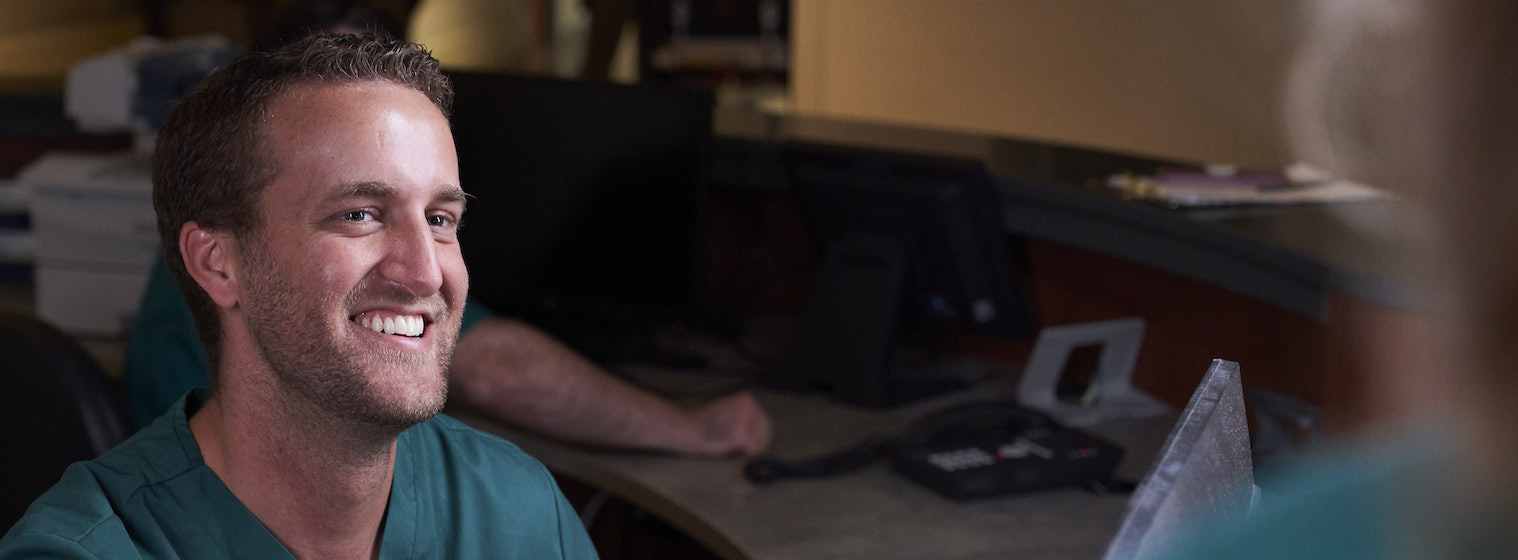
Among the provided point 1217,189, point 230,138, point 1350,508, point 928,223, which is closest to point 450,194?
point 230,138

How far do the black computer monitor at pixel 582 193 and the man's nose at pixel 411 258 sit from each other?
1104mm

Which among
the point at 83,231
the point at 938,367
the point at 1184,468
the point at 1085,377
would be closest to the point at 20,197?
the point at 83,231

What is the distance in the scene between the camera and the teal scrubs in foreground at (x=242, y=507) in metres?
0.95

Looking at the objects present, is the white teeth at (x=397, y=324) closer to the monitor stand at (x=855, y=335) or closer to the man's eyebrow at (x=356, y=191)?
the man's eyebrow at (x=356, y=191)

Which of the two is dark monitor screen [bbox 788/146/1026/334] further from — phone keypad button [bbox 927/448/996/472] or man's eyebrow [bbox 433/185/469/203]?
man's eyebrow [bbox 433/185/469/203]

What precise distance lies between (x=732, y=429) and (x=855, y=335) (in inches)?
14.3

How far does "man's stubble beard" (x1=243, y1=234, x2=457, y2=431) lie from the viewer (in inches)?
41.1

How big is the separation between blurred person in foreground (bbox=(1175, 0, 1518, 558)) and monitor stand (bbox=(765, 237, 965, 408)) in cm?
185

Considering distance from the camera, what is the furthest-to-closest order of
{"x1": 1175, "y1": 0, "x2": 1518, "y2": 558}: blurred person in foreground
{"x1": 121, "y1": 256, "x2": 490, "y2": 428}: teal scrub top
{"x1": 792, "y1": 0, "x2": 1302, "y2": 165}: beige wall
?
{"x1": 792, "y1": 0, "x2": 1302, "y2": 165}: beige wall
{"x1": 121, "y1": 256, "x2": 490, "y2": 428}: teal scrub top
{"x1": 1175, "y1": 0, "x2": 1518, "y2": 558}: blurred person in foreground

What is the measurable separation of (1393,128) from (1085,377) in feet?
6.50

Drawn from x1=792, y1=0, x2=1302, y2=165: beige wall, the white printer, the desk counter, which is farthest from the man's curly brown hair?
x1=792, y1=0, x2=1302, y2=165: beige wall

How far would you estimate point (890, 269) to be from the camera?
83.1 inches

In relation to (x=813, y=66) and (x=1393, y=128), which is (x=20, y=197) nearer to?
(x=813, y=66)

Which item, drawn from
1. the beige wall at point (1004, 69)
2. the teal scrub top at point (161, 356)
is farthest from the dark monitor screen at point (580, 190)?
the beige wall at point (1004, 69)
